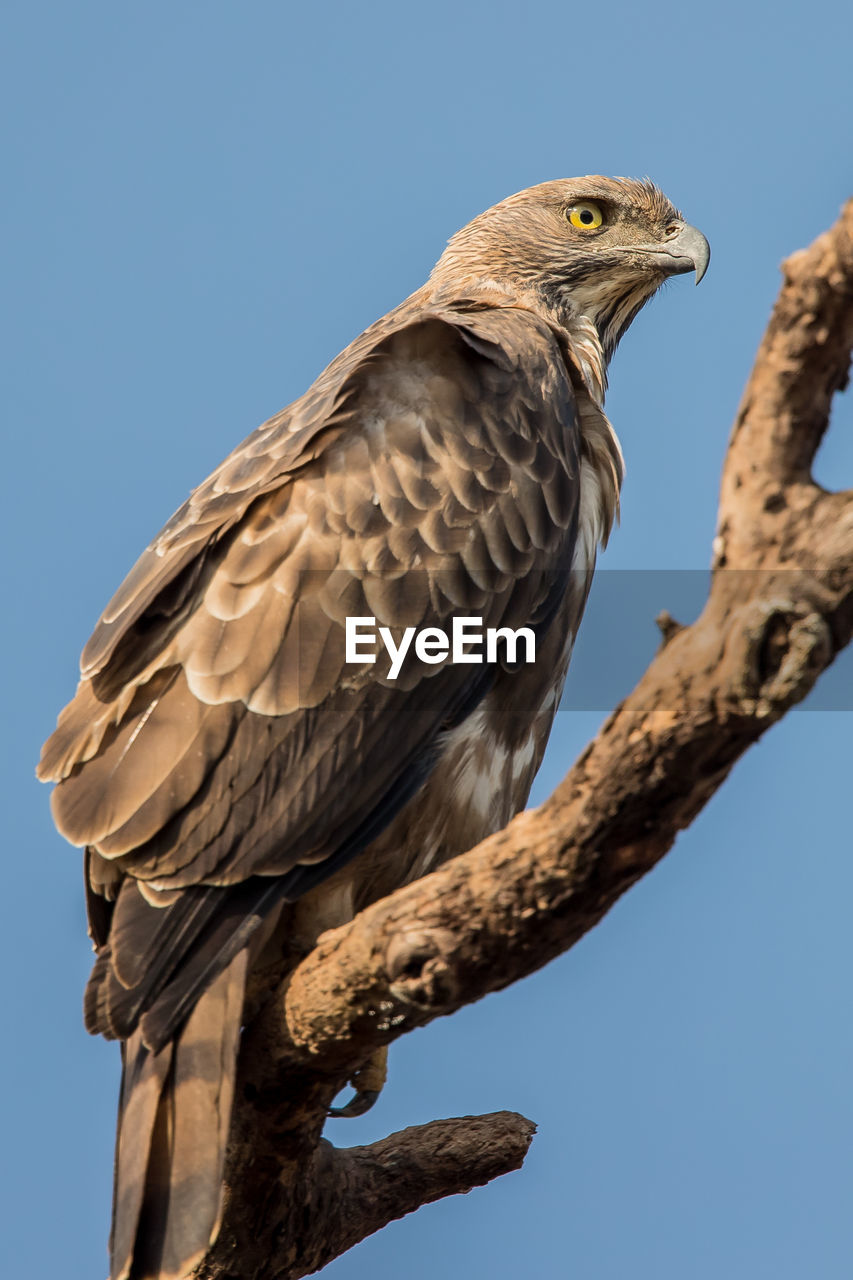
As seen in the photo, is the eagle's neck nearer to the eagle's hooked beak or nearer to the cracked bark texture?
the eagle's hooked beak

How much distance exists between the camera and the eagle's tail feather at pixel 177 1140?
3.96m

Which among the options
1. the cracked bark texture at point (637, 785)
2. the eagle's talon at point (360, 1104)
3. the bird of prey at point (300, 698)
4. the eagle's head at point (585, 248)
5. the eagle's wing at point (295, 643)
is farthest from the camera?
the eagle's head at point (585, 248)

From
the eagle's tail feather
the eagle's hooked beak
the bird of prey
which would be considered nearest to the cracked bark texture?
the eagle's tail feather

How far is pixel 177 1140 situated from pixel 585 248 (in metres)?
4.57

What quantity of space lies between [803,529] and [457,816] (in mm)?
2371

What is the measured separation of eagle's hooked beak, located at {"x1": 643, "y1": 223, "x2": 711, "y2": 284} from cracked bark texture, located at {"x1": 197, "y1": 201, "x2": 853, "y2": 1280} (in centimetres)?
397

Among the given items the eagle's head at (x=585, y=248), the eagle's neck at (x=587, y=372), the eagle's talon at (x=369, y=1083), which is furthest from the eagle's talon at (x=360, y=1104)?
the eagle's head at (x=585, y=248)

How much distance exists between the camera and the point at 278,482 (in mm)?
4812

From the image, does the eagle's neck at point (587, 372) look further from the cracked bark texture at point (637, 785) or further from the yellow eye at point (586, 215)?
the cracked bark texture at point (637, 785)

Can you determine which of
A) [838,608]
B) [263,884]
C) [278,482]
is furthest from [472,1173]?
[838,608]

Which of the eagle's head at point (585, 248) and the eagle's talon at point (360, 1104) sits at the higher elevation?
the eagle's head at point (585, 248)

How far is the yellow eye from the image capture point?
7031 mm

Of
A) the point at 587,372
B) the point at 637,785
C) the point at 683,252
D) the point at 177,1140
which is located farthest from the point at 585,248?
the point at 177,1140

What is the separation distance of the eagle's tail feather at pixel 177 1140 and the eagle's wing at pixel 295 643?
0.28ft
